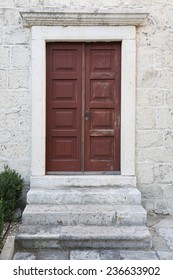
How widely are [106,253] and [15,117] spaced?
8.00ft

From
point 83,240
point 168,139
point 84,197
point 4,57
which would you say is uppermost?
point 4,57

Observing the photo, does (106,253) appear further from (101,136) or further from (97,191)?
(101,136)

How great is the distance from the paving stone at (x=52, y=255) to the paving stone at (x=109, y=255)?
0.40 m

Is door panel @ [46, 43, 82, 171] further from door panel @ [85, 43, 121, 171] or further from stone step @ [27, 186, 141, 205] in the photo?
stone step @ [27, 186, 141, 205]

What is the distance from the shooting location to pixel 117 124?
558 centimetres

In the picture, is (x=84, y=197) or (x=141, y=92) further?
(x=141, y=92)

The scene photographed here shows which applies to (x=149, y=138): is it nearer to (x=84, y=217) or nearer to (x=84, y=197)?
(x=84, y=197)

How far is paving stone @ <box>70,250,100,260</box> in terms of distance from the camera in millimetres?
4082

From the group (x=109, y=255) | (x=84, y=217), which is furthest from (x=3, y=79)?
(x=109, y=255)

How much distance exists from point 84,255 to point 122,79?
2625 millimetres

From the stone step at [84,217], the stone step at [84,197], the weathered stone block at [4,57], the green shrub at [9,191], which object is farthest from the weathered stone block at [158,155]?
the weathered stone block at [4,57]

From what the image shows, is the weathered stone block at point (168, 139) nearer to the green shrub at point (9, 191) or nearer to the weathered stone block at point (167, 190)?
the weathered stone block at point (167, 190)

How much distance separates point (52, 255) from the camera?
418cm

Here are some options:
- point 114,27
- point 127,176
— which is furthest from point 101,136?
point 114,27
